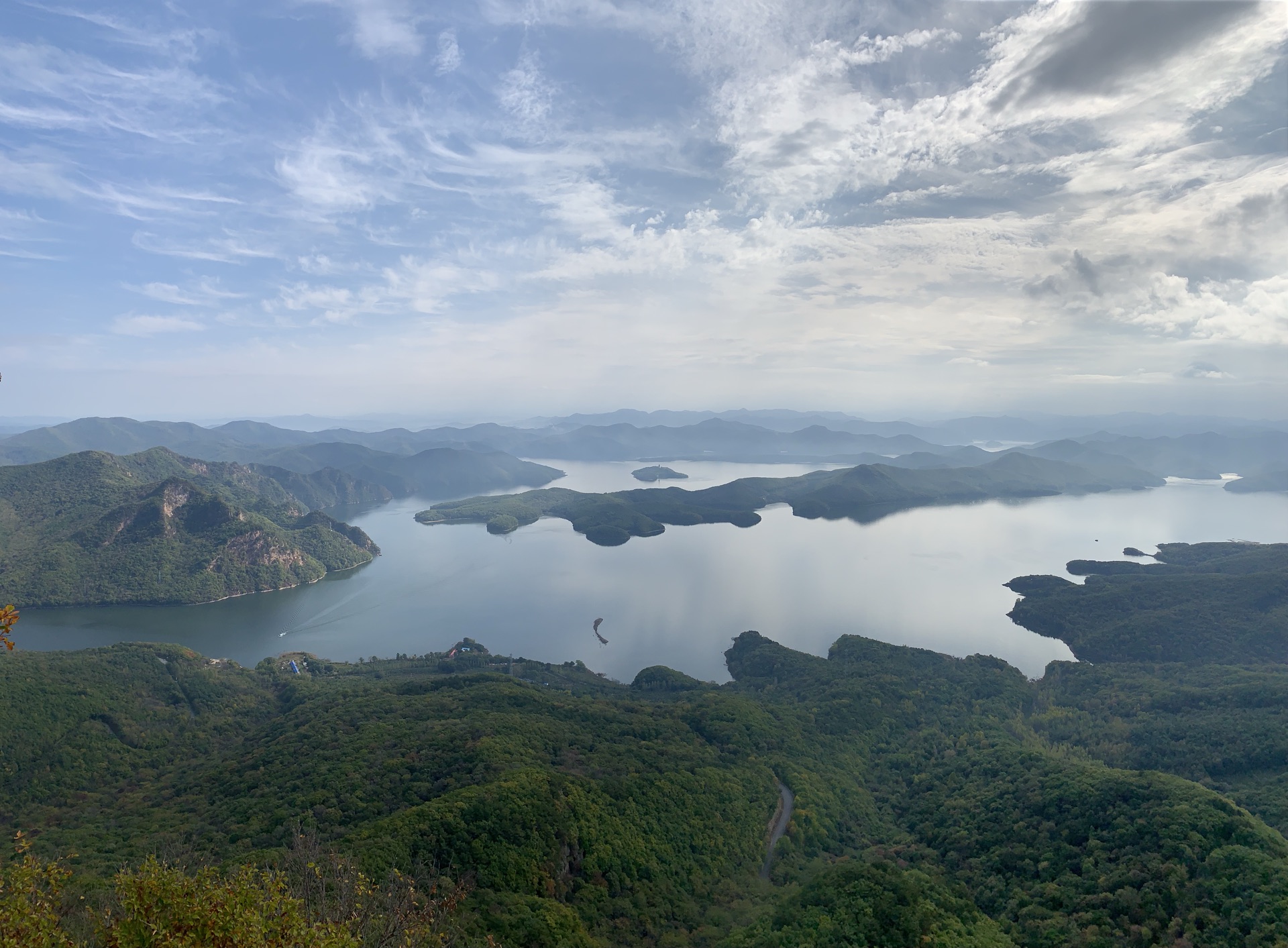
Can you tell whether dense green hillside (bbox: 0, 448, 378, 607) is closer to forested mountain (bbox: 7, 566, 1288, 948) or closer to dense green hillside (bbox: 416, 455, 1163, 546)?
forested mountain (bbox: 7, 566, 1288, 948)

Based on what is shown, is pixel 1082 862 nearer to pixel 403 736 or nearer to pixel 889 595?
pixel 403 736

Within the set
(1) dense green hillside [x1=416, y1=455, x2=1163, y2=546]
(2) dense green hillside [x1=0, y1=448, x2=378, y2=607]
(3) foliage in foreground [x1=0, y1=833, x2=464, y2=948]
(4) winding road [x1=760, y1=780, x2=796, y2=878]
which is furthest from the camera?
(1) dense green hillside [x1=416, y1=455, x2=1163, y2=546]

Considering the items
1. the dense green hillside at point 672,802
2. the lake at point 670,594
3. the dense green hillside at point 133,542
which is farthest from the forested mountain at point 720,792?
the dense green hillside at point 133,542

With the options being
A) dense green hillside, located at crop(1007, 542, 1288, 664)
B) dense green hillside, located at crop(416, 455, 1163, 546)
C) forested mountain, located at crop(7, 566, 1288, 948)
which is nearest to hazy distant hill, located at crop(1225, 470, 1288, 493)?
dense green hillside, located at crop(416, 455, 1163, 546)

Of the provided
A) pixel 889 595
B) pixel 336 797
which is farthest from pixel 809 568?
pixel 336 797

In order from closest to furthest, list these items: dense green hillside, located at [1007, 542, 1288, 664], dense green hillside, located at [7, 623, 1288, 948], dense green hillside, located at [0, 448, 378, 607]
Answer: dense green hillside, located at [7, 623, 1288, 948] → dense green hillside, located at [1007, 542, 1288, 664] → dense green hillside, located at [0, 448, 378, 607]

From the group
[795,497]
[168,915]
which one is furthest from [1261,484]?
[168,915]
